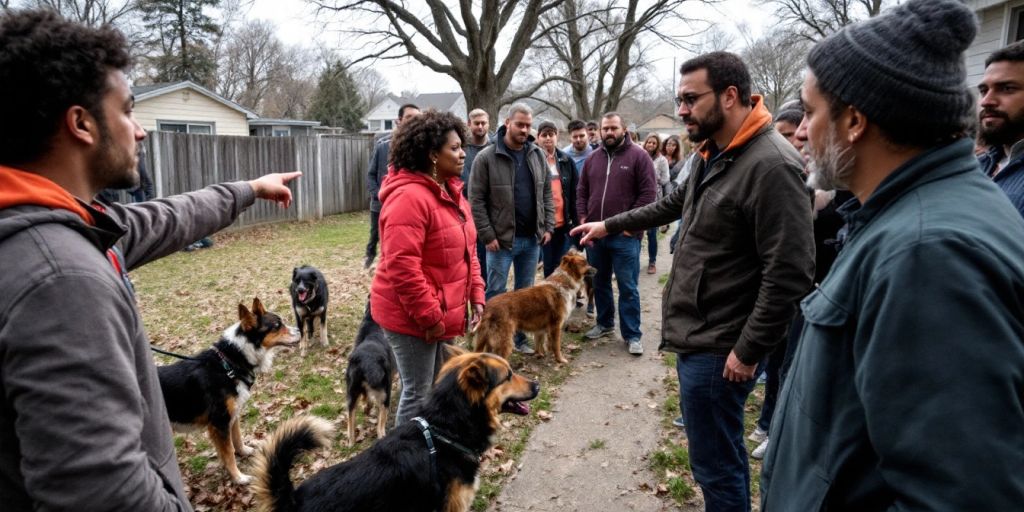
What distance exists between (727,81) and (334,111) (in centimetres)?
4708

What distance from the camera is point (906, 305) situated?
94 centimetres

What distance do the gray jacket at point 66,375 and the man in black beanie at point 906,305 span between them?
147 centimetres

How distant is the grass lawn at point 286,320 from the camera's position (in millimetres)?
4133

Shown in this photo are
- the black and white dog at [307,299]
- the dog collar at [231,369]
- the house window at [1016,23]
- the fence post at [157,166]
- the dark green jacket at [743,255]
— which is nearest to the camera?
the dark green jacket at [743,255]

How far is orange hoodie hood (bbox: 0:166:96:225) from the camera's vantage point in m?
1.12

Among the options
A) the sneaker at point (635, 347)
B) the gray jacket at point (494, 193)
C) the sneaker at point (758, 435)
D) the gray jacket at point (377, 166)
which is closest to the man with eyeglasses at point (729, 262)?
the sneaker at point (758, 435)

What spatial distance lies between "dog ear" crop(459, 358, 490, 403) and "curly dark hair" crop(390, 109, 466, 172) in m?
1.28

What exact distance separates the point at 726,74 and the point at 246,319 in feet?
12.7

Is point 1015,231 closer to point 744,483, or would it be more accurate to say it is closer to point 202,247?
point 744,483

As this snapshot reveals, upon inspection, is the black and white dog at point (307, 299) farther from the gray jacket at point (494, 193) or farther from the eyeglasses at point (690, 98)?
the eyeglasses at point (690, 98)

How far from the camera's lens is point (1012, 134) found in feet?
8.86

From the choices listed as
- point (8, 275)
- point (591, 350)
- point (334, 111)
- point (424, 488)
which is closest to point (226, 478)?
point (424, 488)

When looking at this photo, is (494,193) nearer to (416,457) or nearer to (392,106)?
(416,457)

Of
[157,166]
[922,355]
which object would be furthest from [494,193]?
[157,166]
